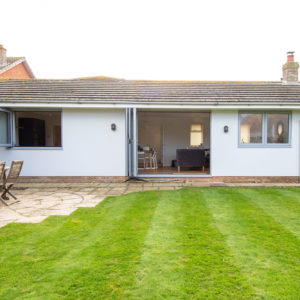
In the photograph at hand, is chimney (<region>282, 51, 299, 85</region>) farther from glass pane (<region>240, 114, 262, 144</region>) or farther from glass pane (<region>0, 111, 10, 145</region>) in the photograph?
glass pane (<region>0, 111, 10, 145</region>)

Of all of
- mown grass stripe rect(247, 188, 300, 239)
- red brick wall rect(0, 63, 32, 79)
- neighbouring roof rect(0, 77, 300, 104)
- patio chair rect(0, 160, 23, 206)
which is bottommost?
mown grass stripe rect(247, 188, 300, 239)

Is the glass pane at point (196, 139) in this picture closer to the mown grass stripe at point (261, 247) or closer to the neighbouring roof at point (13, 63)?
the mown grass stripe at point (261, 247)

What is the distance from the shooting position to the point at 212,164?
33.8ft

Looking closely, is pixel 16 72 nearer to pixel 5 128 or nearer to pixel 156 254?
pixel 5 128

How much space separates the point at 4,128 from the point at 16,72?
49.1 ft

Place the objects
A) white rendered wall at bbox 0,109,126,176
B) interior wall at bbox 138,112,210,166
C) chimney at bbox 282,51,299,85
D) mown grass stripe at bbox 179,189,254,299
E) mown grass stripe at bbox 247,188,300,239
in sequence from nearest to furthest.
Answer: 1. mown grass stripe at bbox 179,189,254,299
2. mown grass stripe at bbox 247,188,300,239
3. white rendered wall at bbox 0,109,126,176
4. chimney at bbox 282,51,299,85
5. interior wall at bbox 138,112,210,166

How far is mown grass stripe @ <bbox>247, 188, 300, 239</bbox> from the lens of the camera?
502cm

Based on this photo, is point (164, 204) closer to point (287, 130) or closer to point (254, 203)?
point (254, 203)

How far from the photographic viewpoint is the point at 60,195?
7816 mm

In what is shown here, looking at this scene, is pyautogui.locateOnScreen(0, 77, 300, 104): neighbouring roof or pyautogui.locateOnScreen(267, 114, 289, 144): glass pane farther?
pyautogui.locateOnScreen(267, 114, 289, 144): glass pane

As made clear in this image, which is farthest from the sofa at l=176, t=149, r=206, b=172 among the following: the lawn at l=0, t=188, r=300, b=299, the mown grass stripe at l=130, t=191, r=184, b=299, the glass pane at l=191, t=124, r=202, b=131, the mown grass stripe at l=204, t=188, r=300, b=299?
the mown grass stripe at l=130, t=191, r=184, b=299

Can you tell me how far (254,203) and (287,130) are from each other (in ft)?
16.1

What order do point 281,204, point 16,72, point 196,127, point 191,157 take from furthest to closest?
point 16,72 → point 196,127 → point 191,157 → point 281,204

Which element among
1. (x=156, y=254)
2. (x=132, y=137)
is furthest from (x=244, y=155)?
(x=156, y=254)
